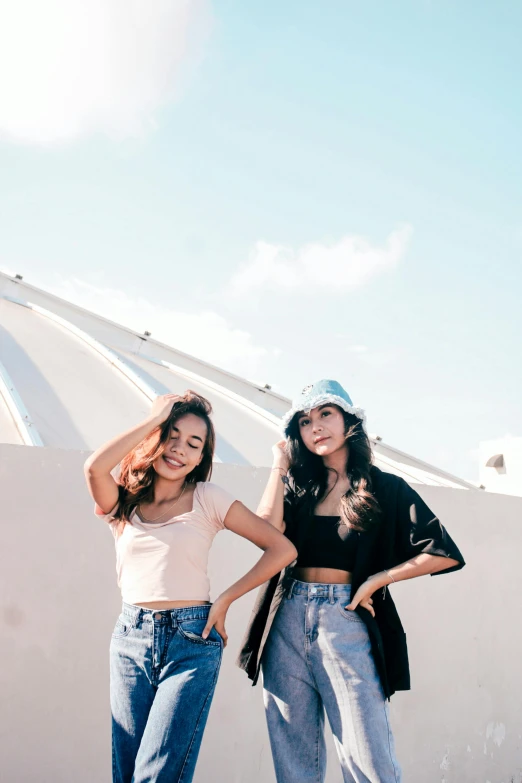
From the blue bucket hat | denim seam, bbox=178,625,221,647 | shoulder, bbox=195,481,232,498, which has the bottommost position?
denim seam, bbox=178,625,221,647

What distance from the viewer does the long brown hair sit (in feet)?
8.31

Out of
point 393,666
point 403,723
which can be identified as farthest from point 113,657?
point 403,723

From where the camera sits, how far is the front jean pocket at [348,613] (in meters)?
2.43

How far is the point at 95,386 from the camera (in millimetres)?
6348

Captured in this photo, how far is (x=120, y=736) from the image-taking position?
226cm

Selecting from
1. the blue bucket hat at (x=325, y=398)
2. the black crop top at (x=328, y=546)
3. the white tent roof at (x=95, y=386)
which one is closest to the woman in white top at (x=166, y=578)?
the black crop top at (x=328, y=546)

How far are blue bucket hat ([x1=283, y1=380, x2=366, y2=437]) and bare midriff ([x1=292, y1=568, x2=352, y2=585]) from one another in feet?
2.18

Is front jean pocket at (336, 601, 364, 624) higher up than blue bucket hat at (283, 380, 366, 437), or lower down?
lower down

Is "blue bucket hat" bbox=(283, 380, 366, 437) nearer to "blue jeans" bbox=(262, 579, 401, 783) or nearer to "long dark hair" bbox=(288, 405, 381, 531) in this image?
"long dark hair" bbox=(288, 405, 381, 531)

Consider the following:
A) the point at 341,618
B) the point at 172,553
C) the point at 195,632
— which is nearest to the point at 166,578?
the point at 172,553

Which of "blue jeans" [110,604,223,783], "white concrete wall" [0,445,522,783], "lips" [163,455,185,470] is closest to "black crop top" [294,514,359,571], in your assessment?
"blue jeans" [110,604,223,783]

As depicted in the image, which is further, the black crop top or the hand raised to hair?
the hand raised to hair

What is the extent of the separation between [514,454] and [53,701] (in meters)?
5.95

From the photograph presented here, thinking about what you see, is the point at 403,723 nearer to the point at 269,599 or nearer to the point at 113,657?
the point at 269,599
